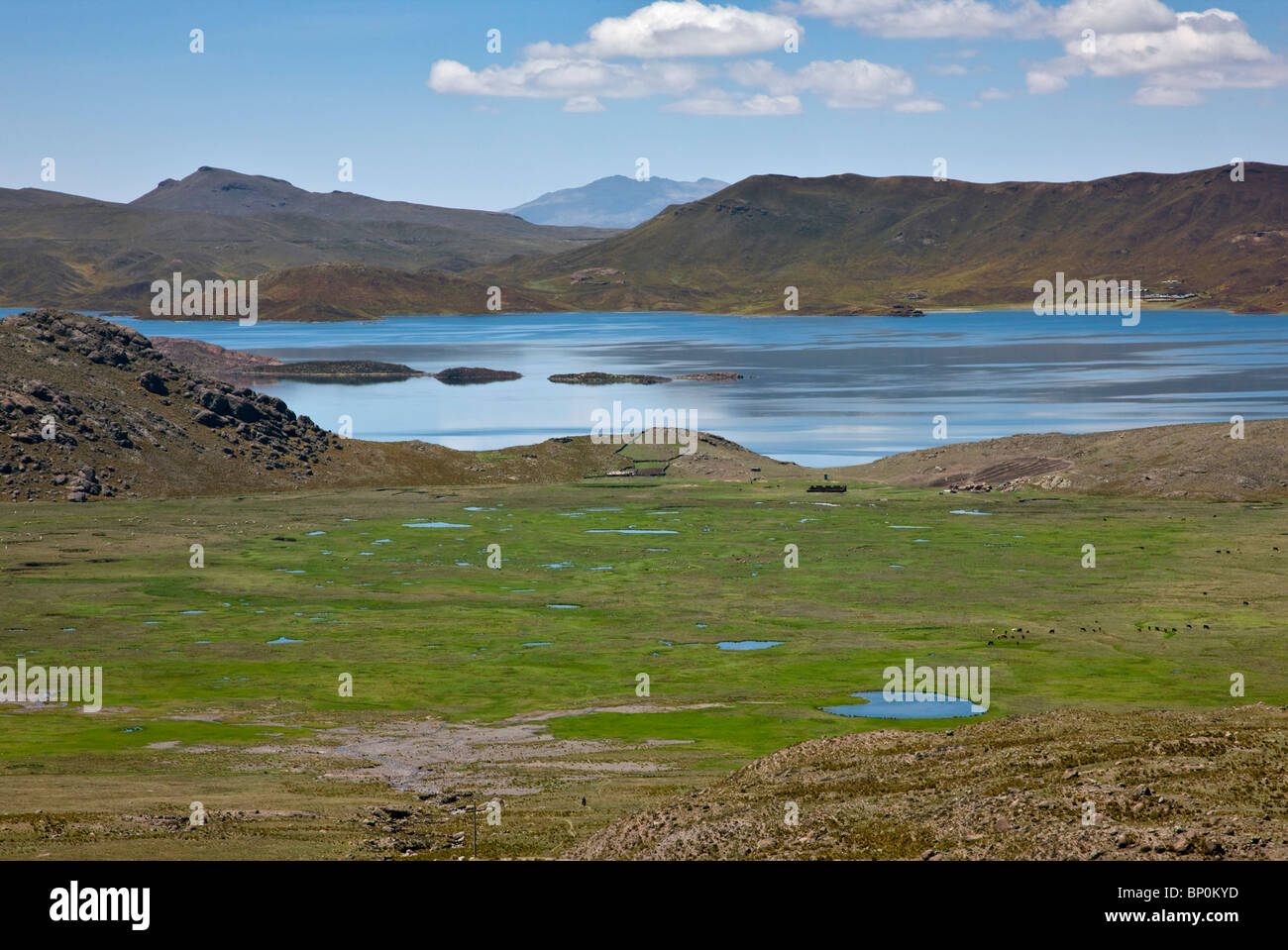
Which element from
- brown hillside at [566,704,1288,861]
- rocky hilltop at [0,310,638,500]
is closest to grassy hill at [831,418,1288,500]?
rocky hilltop at [0,310,638,500]

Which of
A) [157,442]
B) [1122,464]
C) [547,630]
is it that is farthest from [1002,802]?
[157,442]

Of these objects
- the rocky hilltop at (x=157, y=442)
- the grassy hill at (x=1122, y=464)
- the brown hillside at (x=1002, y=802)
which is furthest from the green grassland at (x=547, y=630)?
the rocky hilltop at (x=157, y=442)

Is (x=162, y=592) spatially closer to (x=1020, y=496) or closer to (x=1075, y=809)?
(x=1075, y=809)

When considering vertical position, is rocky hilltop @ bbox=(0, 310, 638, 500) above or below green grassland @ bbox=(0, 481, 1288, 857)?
above

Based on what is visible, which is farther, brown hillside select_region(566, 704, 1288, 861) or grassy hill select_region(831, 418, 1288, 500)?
grassy hill select_region(831, 418, 1288, 500)

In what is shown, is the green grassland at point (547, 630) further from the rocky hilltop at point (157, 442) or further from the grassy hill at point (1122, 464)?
the rocky hilltop at point (157, 442)

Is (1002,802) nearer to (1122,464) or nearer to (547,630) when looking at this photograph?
(547,630)

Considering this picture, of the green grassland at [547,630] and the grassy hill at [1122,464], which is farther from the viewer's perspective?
the grassy hill at [1122,464]

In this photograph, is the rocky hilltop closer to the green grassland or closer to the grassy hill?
the green grassland
